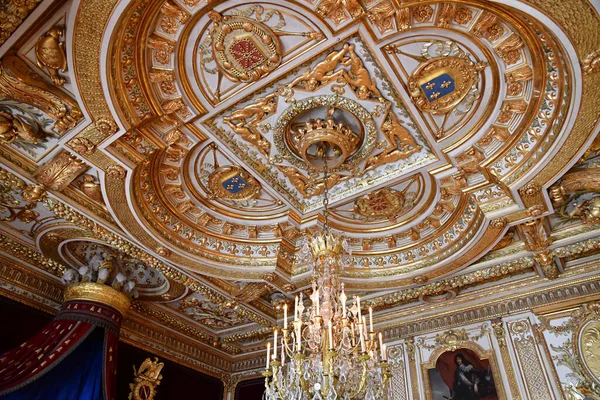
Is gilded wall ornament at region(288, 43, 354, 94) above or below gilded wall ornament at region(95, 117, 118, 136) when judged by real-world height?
above

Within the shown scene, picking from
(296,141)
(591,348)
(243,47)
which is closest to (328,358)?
(296,141)

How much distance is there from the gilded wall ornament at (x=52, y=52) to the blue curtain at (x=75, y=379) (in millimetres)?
4465

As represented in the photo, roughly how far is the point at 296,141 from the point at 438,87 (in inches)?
84.2

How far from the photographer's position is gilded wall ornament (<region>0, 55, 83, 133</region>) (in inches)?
168

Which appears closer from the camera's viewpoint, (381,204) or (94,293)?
(94,293)

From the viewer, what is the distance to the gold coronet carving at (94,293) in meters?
6.72

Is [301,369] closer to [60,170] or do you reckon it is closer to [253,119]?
[253,119]

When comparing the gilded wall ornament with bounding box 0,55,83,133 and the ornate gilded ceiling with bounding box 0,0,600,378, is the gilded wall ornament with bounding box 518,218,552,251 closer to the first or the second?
the ornate gilded ceiling with bounding box 0,0,600,378

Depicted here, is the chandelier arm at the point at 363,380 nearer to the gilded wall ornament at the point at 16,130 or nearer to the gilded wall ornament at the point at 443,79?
the gilded wall ornament at the point at 443,79

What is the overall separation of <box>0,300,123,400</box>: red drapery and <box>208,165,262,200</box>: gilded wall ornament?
274 cm

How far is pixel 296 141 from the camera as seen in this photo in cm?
613

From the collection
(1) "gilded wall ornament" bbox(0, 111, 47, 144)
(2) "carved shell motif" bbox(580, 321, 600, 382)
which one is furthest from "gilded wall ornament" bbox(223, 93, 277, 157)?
(2) "carved shell motif" bbox(580, 321, 600, 382)

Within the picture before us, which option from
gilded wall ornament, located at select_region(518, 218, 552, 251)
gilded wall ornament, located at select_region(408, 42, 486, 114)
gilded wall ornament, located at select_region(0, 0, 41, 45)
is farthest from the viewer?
gilded wall ornament, located at select_region(518, 218, 552, 251)

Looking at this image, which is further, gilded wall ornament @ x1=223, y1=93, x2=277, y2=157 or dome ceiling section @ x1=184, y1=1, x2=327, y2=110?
gilded wall ornament @ x1=223, y1=93, x2=277, y2=157
